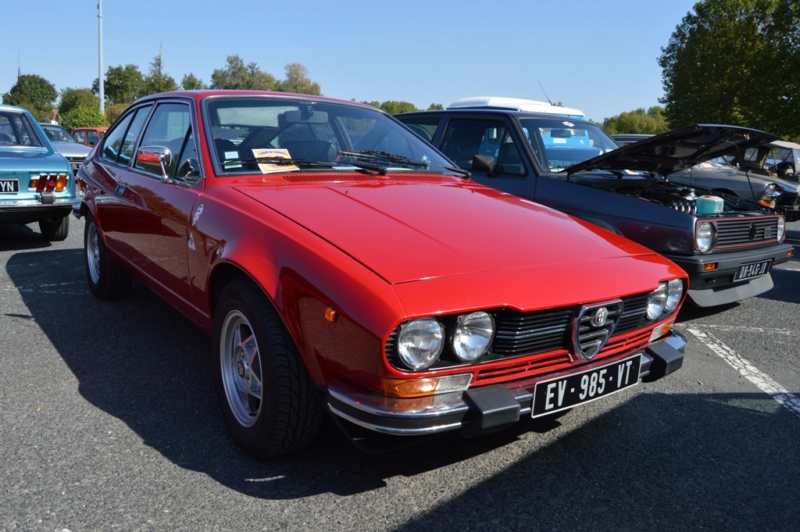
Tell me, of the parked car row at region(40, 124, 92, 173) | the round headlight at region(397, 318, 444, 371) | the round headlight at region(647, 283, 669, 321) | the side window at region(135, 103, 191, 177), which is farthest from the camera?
the parked car row at region(40, 124, 92, 173)

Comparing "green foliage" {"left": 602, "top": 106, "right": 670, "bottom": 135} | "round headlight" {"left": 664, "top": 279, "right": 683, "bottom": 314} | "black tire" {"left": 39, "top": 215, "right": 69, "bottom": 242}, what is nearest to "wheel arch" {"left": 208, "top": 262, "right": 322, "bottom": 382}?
"round headlight" {"left": 664, "top": 279, "right": 683, "bottom": 314}

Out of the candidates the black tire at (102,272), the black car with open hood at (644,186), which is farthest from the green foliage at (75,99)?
the black car with open hood at (644,186)

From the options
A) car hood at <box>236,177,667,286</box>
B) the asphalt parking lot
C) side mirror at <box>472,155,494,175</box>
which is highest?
side mirror at <box>472,155,494,175</box>

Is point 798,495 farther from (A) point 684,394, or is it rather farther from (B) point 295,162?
(B) point 295,162

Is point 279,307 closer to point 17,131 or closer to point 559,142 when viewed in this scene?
point 559,142

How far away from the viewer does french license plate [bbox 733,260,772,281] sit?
202 inches

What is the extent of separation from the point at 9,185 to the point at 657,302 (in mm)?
6602

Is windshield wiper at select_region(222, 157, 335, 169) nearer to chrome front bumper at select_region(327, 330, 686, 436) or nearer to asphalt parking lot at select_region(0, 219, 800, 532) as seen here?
asphalt parking lot at select_region(0, 219, 800, 532)

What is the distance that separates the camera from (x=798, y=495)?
266cm

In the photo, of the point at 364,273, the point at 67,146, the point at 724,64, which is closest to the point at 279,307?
the point at 364,273

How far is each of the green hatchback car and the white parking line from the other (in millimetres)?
6410

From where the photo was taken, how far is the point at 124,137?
15.5 feet

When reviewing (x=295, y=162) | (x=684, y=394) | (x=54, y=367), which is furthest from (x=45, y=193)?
(x=684, y=394)

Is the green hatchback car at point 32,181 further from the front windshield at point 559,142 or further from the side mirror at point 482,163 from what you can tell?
the front windshield at point 559,142
